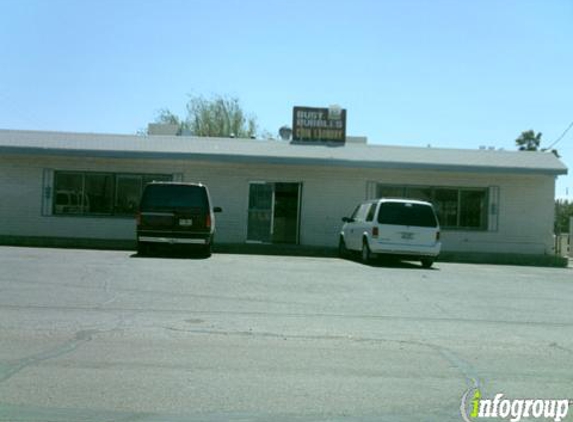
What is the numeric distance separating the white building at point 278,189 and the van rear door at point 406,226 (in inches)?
183

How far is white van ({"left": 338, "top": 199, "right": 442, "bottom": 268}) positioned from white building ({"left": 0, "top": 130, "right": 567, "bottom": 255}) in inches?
183

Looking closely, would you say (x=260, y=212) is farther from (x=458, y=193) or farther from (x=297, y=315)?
(x=297, y=315)

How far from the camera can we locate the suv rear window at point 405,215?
62.4 feet

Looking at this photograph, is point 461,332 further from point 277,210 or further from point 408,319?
point 277,210

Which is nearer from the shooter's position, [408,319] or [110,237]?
[408,319]

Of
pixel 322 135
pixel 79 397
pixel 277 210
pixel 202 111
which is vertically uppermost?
pixel 202 111

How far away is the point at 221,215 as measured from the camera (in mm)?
24484

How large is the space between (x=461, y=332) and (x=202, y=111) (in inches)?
1669

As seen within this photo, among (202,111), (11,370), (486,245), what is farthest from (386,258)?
(202,111)

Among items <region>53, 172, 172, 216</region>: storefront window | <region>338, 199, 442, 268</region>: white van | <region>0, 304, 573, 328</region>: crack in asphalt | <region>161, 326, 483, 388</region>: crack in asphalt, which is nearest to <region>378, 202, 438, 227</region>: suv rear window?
<region>338, 199, 442, 268</region>: white van

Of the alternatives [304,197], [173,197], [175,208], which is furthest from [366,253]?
[304,197]

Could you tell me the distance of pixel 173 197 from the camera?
1897 centimetres

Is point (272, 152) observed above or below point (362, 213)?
above

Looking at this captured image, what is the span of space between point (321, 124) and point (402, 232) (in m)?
9.84
